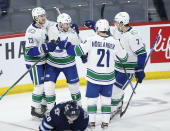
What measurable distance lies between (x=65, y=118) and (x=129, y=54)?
210cm

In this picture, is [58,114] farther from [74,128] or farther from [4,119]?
[4,119]

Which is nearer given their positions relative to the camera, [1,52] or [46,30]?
[46,30]

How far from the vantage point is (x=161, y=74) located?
8.38 m

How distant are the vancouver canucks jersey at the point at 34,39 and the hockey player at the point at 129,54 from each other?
1.94 ft

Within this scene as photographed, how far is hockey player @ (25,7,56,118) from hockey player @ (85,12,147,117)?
595 millimetres

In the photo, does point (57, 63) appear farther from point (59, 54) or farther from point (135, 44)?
point (135, 44)

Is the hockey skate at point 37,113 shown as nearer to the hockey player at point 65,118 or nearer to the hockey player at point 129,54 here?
the hockey player at point 129,54

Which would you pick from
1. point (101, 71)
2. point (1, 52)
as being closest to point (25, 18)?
point (1, 52)

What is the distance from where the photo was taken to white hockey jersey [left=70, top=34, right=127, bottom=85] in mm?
5508

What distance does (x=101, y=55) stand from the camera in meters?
5.52

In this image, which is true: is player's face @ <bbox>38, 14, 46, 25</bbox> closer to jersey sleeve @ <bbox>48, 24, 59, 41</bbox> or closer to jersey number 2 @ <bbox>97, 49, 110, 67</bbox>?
jersey sleeve @ <bbox>48, 24, 59, 41</bbox>

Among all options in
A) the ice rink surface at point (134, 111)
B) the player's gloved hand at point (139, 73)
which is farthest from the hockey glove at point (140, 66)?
the ice rink surface at point (134, 111)

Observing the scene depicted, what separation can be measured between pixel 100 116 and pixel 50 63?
0.88 m

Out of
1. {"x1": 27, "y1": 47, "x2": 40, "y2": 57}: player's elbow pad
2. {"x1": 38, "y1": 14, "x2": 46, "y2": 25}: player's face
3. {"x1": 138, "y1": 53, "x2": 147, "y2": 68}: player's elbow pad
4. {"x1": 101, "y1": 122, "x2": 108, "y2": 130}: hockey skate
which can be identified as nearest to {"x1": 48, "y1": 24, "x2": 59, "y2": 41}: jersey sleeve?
{"x1": 38, "y1": 14, "x2": 46, "y2": 25}: player's face
